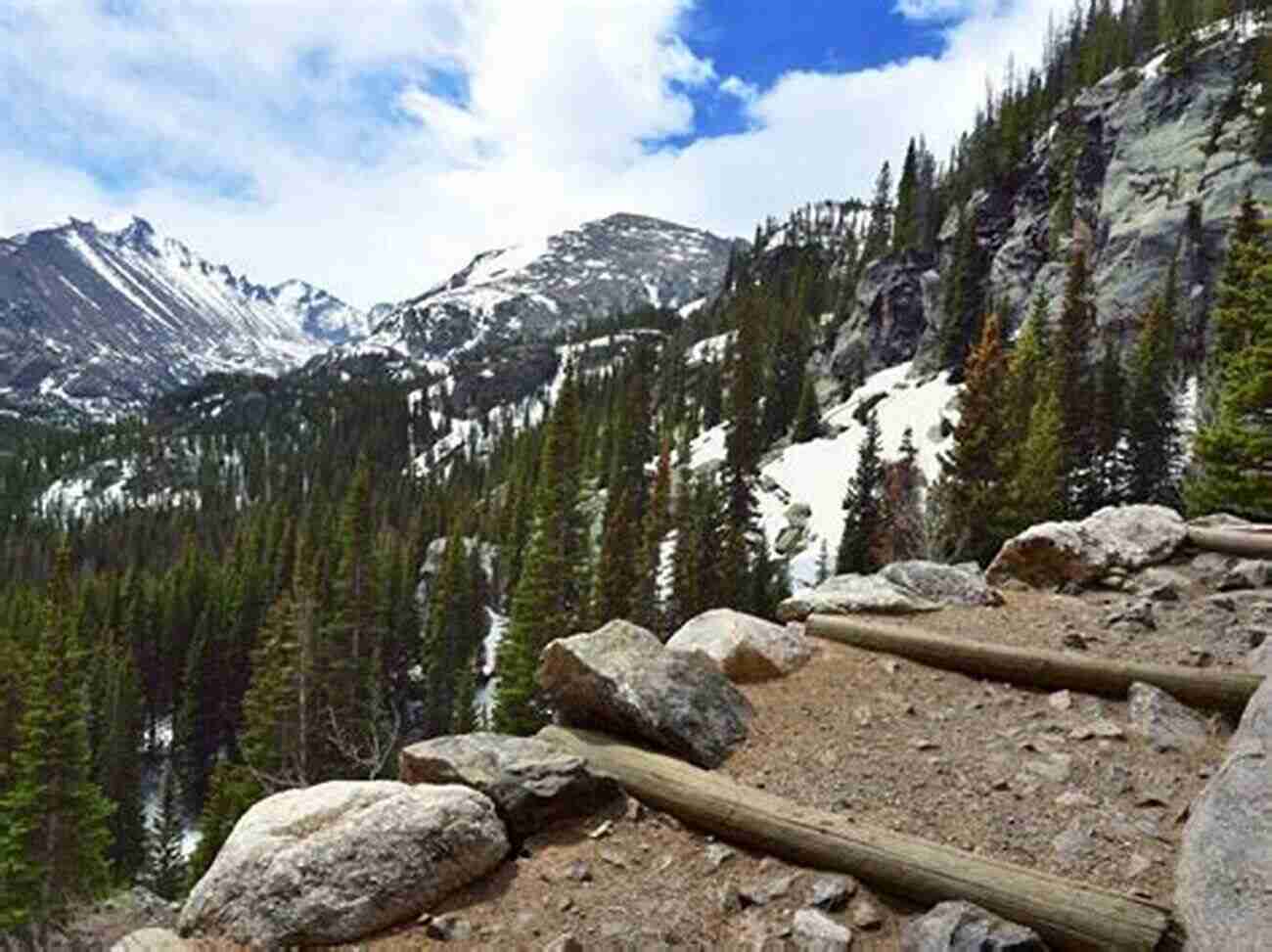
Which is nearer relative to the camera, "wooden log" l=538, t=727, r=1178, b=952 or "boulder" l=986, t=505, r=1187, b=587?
"wooden log" l=538, t=727, r=1178, b=952

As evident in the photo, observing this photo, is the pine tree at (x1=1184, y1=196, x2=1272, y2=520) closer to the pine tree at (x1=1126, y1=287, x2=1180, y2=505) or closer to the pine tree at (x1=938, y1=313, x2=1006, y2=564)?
the pine tree at (x1=938, y1=313, x2=1006, y2=564)

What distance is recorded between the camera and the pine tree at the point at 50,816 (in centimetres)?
3825

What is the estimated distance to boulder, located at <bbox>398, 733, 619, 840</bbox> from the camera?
6.55 m

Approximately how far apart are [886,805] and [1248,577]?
Answer: 7.41 metres

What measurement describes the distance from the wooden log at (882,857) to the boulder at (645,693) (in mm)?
302

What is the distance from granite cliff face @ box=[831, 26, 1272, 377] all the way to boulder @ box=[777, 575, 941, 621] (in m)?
74.3

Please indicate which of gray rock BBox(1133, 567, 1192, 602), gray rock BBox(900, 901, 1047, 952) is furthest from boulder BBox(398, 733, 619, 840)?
gray rock BBox(1133, 567, 1192, 602)

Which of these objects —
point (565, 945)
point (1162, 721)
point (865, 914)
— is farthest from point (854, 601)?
point (565, 945)

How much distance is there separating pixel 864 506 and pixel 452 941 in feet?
186

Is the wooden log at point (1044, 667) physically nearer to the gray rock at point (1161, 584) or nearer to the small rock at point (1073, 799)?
the small rock at point (1073, 799)

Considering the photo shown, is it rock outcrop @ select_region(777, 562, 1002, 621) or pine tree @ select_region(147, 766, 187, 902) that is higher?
rock outcrop @ select_region(777, 562, 1002, 621)

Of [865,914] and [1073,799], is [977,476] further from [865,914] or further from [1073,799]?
[865,914]

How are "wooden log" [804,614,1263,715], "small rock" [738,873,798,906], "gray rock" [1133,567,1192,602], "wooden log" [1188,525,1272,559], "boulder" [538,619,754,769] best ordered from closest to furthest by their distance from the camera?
"small rock" [738,873,798,906] → "boulder" [538,619,754,769] → "wooden log" [804,614,1263,715] → "gray rock" [1133,567,1192,602] → "wooden log" [1188,525,1272,559]

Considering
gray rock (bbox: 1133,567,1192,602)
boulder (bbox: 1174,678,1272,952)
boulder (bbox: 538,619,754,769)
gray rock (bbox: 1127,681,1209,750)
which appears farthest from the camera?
gray rock (bbox: 1133,567,1192,602)
